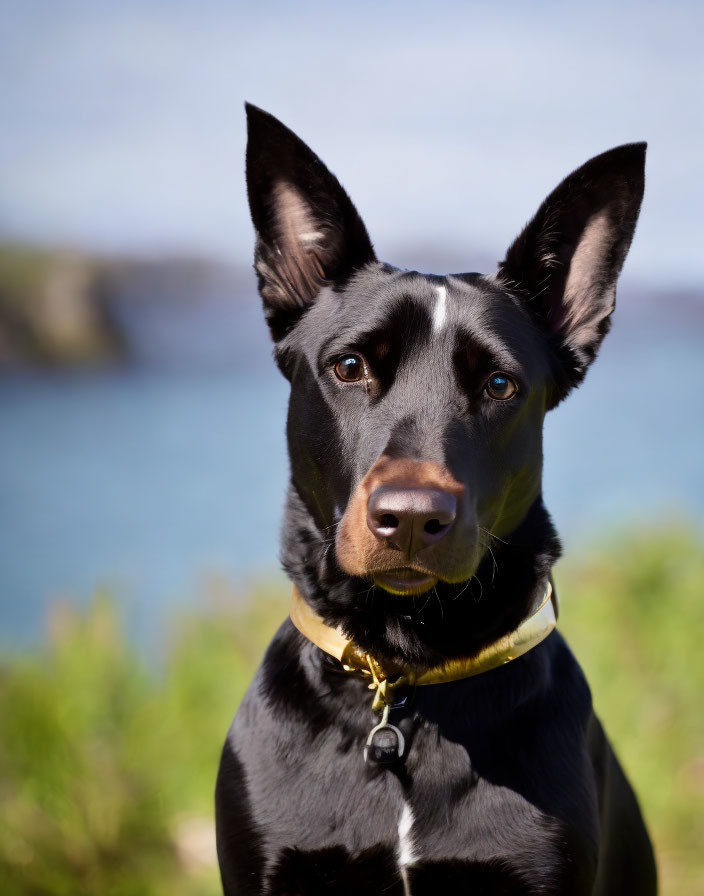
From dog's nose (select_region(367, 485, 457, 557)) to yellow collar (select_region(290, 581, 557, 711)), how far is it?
41cm

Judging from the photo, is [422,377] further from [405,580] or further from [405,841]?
[405,841]

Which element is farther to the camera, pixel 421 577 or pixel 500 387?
pixel 500 387

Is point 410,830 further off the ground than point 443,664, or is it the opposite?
point 443,664

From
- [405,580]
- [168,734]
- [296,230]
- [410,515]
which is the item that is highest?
[296,230]

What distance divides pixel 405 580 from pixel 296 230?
3.08 ft

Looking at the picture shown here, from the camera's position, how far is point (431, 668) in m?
2.09

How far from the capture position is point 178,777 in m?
3.81

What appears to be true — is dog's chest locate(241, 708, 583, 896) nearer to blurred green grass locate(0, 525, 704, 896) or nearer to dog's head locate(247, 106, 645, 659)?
dog's head locate(247, 106, 645, 659)

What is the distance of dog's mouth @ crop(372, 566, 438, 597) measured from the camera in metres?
1.87

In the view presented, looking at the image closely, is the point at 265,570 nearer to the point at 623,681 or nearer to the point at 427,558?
the point at 623,681

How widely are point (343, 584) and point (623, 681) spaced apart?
2689mm

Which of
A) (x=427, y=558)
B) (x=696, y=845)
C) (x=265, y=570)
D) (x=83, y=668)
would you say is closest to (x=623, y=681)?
(x=696, y=845)

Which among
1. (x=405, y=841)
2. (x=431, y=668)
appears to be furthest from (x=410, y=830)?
(x=431, y=668)

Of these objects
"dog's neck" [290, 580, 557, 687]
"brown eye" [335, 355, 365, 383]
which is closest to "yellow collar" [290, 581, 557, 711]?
"dog's neck" [290, 580, 557, 687]
